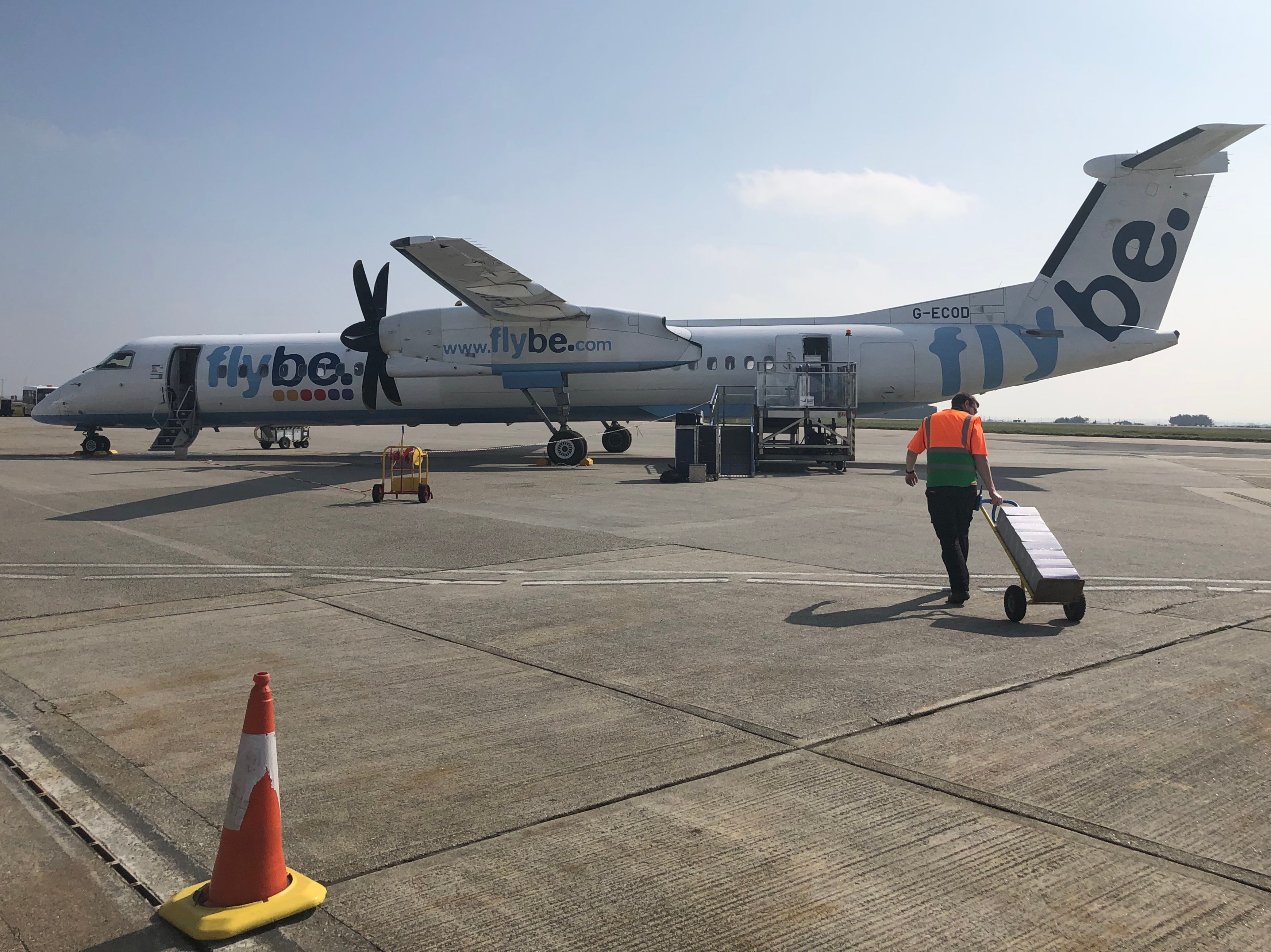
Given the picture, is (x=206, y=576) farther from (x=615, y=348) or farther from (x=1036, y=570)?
(x=615, y=348)

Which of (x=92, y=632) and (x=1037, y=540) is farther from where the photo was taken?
(x=1037, y=540)

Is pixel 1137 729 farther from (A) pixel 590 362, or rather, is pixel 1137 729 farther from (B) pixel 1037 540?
(A) pixel 590 362

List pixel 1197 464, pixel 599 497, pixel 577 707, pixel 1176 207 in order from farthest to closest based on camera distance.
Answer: pixel 1197 464 < pixel 1176 207 < pixel 599 497 < pixel 577 707

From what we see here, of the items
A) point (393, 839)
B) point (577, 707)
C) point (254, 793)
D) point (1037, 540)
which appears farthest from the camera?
point (1037, 540)

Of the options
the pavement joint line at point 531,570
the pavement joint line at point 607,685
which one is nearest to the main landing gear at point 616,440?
the pavement joint line at point 531,570

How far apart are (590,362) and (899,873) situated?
818 inches

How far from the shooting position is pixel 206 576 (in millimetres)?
9258

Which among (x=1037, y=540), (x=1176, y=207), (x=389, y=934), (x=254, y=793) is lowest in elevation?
(x=389, y=934)

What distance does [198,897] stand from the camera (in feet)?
10.3

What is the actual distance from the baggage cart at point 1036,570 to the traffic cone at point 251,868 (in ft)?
18.5

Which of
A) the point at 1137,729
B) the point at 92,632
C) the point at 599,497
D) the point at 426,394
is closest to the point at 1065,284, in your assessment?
the point at 599,497

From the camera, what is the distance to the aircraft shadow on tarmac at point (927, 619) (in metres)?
6.98

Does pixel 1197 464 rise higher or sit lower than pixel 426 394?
lower

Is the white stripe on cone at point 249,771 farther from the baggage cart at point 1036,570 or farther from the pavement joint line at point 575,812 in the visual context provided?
the baggage cart at point 1036,570
